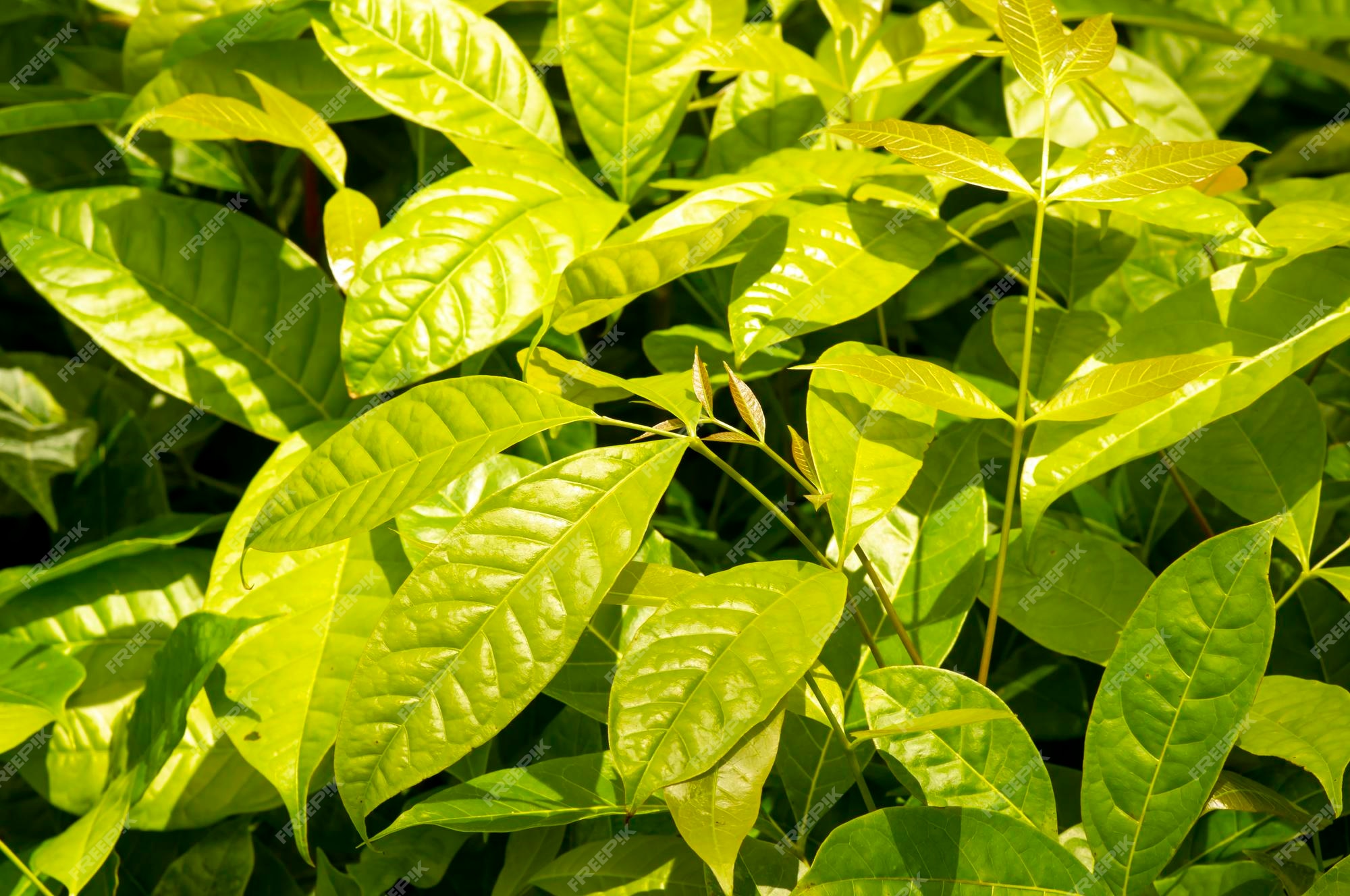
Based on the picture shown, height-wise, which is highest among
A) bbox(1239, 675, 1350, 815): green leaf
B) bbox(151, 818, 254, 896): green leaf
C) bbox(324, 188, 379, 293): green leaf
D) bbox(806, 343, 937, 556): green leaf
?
bbox(324, 188, 379, 293): green leaf

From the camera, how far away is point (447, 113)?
91 centimetres

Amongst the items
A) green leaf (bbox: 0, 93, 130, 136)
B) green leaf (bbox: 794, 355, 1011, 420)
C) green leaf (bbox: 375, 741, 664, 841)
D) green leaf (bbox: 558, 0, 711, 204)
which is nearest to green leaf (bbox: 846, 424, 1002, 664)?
green leaf (bbox: 794, 355, 1011, 420)

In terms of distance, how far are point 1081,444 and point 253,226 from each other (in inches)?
31.4

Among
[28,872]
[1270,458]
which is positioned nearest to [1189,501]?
[1270,458]

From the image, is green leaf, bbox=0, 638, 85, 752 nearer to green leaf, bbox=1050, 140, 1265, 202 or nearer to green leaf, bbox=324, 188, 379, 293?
green leaf, bbox=324, 188, 379, 293

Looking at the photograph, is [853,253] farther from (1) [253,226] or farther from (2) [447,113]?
(1) [253,226]

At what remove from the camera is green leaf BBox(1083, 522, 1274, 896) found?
61 centimetres

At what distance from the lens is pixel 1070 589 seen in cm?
79

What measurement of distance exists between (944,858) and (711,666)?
19cm

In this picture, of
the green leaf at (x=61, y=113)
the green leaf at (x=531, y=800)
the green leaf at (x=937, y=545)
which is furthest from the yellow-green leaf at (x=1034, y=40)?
the green leaf at (x=61, y=113)

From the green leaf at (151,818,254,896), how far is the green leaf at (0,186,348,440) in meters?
0.36

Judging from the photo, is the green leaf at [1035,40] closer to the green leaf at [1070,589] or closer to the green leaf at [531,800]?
the green leaf at [1070,589]

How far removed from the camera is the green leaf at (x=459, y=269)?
2.48 ft

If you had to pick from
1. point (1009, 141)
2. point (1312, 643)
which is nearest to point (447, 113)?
point (1009, 141)
